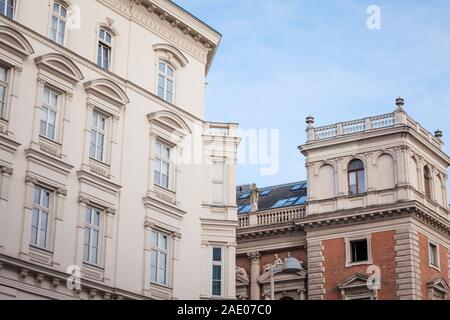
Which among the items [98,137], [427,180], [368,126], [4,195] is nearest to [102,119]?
[98,137]

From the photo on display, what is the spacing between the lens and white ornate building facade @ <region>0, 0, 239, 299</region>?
1277 inches

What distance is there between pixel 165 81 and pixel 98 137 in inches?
218

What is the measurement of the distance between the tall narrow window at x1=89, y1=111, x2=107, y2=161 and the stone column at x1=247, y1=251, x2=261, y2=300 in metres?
28.5

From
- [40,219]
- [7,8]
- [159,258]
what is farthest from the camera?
[159,258]

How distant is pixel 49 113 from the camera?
34.2m

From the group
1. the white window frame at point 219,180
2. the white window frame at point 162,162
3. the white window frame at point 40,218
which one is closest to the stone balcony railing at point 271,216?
the white window frame at point 219,180

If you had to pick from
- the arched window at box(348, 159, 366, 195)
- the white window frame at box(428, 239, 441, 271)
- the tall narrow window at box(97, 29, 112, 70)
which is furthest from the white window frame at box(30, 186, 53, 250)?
the white window frame at box(428, 239, 441, 271)

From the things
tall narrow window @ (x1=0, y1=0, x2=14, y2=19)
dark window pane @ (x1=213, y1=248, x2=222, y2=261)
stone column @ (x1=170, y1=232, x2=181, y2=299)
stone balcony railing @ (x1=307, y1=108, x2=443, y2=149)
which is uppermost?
stone balcony railing @ (x1=307, y1=108, x2=443, y2=149)

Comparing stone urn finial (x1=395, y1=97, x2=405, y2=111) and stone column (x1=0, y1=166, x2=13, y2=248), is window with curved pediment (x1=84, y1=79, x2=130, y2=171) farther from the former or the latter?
stone urn finial (x1=395, y1=97, x2=405, y2=111)

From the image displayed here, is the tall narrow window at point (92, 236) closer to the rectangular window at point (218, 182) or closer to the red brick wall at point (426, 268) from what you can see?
the rectangular window at point (218, 182)

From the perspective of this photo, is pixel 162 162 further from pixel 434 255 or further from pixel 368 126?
pixel 434 255

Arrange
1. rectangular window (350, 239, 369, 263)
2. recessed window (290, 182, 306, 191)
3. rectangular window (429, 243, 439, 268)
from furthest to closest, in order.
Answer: recessed window (290, 182, 306, 191)
rectangular window (429, 243, 439, 268)
rectangular window (350, 239, 369, 263)

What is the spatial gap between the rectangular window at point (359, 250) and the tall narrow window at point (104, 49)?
26.9 m

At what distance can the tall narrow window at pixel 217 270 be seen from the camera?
138 ft
